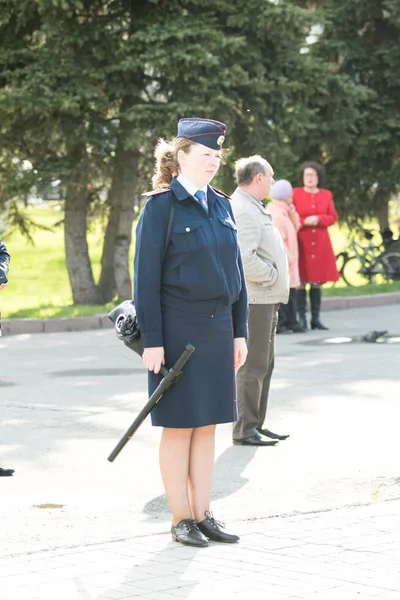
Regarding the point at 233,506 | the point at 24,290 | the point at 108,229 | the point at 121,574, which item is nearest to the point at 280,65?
the point at 108,229

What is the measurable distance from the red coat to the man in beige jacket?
758 centimetres

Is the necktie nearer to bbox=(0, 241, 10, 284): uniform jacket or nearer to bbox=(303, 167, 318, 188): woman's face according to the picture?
bbox=(0, 241, 10, 284): uniform jacket

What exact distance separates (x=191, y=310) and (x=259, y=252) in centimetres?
282

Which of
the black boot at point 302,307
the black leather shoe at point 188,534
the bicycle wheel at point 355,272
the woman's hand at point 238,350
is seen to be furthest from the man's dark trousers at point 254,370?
the bicycle wheel at point 355,272

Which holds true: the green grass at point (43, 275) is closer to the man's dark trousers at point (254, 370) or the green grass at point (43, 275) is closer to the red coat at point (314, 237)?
the red coat at point (314, 237)

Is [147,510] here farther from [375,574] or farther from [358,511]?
[375,574]

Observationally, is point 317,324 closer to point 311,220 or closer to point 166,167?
point 311,220

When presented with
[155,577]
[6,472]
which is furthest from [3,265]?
[155,577]

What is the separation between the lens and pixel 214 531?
6.06 metres

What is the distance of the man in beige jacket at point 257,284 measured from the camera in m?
8.72

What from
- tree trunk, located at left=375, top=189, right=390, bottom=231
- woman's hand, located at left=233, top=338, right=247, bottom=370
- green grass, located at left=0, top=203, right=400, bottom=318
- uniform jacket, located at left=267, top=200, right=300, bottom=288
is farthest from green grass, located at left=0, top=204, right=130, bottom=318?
woman's hand, located at left=233, top=338, right=247, bottom=370

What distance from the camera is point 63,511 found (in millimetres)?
6930

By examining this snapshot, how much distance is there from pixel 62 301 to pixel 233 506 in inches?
669

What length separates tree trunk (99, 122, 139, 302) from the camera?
71.1 ft
